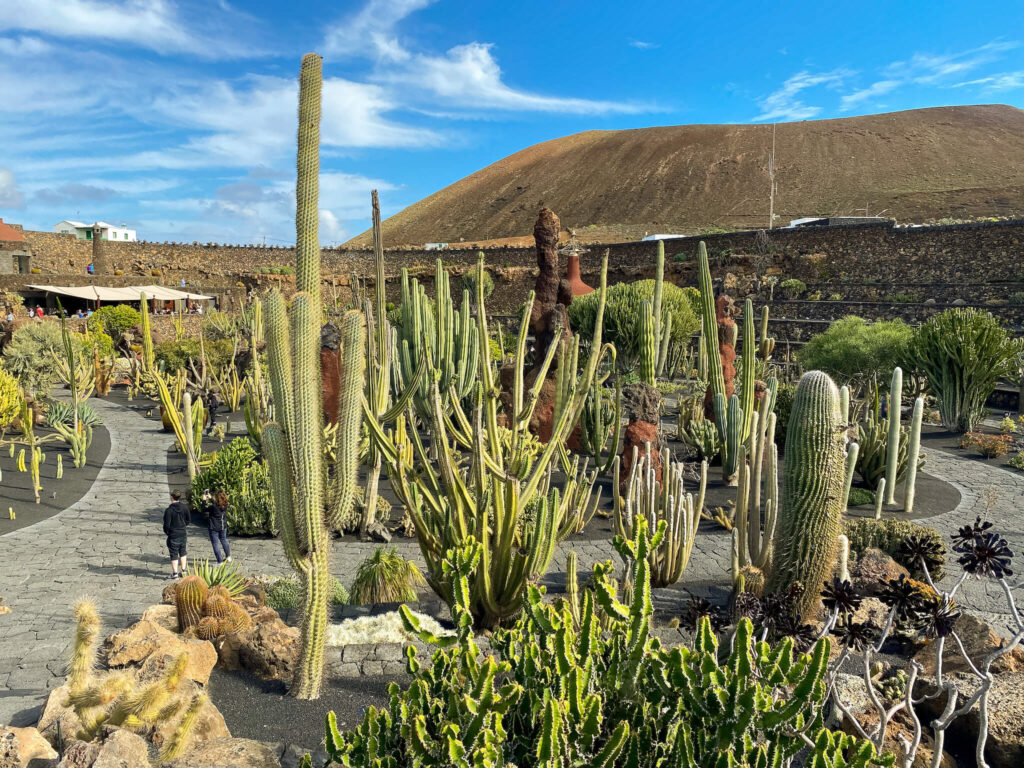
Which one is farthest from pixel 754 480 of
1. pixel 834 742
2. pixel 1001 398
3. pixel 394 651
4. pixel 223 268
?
pixel 223 268

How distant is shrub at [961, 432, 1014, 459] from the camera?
35.2ft

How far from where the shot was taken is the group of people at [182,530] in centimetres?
626

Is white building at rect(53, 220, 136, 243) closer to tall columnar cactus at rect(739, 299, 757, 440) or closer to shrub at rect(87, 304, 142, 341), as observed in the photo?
shrub at rect(87, 304, 142, 341)

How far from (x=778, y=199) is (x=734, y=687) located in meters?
57.4

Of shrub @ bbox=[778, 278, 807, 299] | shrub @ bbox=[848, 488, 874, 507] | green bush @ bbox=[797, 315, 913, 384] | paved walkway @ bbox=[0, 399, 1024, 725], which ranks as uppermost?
shrub @ bbox=[778, 278, 807, 299]

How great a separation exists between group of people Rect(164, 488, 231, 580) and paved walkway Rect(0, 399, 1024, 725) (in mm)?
195

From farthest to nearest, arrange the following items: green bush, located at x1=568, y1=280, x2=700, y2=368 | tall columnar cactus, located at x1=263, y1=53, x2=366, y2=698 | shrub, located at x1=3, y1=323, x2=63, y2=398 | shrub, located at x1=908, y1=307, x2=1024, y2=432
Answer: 1. green bush, located at x1=568, y1=280, x2=700, y2=368
2. shrub, located at x1=3, y1=323, x2=63, y2=398
3. shrub, located at x1=908, y1=307, x2=1024, y2=432
4. tall columnar cactus, located at x1=263, y1=53, x2=366, y2=698

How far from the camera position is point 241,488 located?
7.95 metres

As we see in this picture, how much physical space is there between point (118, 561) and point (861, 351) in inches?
494

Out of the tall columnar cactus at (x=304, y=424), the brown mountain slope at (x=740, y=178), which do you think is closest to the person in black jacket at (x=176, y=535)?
the tall columnar cactus at (x=304, y=424)

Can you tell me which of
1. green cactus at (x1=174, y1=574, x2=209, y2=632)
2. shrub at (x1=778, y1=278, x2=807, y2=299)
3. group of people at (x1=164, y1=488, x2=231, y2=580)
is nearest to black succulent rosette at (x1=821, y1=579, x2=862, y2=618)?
green cactus at (x1=174, y1=574, x2=209, y2=632)

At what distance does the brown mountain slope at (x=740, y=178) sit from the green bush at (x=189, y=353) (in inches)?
1326

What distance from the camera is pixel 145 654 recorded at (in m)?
4.12

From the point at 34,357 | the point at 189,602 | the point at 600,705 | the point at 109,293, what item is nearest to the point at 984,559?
the point at 600,705
